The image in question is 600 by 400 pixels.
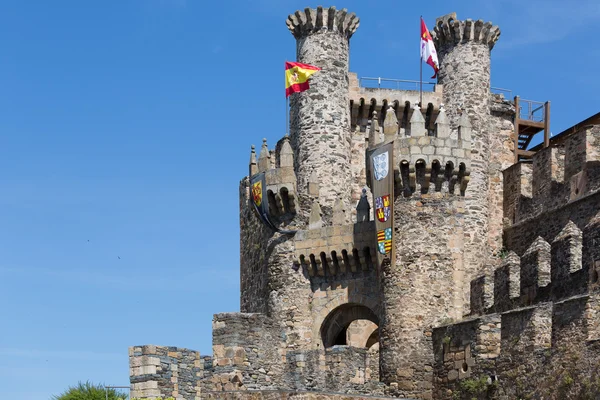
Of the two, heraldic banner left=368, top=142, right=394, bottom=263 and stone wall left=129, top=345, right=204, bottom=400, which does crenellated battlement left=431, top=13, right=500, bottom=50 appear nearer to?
heraldic banner left=368, top=142, right=394, bottom=263

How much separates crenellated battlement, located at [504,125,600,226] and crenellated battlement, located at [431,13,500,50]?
5278 mm

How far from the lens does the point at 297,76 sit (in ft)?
195

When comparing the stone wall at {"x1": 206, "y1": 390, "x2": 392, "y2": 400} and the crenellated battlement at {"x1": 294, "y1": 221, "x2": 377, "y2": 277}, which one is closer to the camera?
the stone wall at {"x1": 206, "y1": 390, "x2": 392, "y2": 400}

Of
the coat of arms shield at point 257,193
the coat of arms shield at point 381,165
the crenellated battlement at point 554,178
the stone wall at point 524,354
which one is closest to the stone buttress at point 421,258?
the coat of arms shield at point 381,165

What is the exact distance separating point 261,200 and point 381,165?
5.74 meters

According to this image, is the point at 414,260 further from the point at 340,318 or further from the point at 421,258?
the point at 340,318

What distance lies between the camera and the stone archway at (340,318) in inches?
2162

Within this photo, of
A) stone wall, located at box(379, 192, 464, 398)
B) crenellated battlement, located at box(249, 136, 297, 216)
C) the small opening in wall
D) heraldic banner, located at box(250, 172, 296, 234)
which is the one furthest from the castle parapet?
stone wall, located at box(379, 192, 464, 398)

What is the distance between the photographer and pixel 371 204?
57.3 meters

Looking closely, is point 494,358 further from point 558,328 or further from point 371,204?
point 371,204

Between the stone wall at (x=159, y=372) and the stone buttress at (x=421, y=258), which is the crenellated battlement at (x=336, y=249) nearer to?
the stone buttress at (x=421, y=258)

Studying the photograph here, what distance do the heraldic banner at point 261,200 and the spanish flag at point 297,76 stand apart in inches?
163

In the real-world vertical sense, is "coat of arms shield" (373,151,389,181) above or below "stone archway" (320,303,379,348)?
above

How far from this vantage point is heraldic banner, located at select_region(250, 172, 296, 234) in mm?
56094
